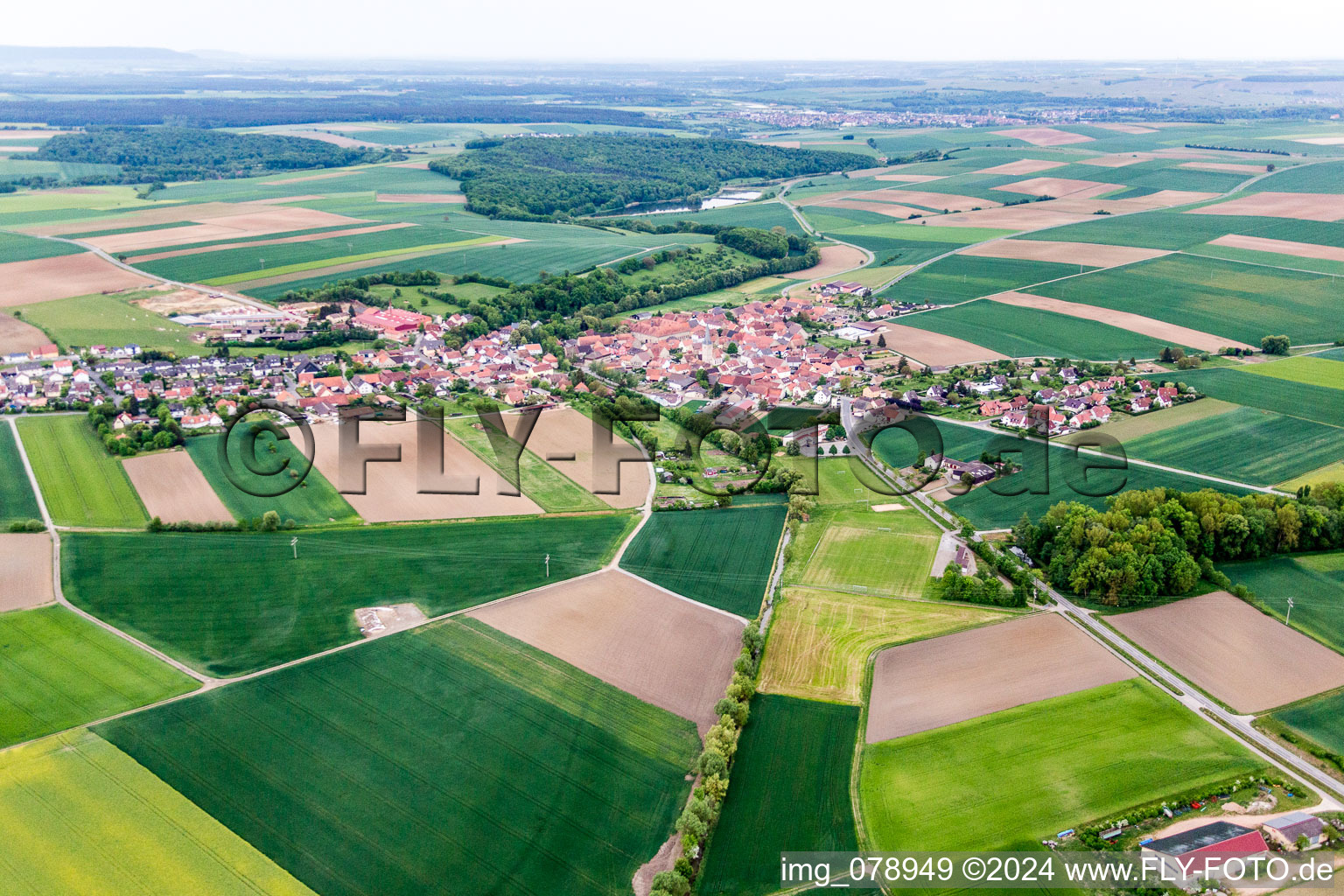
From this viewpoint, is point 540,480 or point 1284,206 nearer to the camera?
point 540,480

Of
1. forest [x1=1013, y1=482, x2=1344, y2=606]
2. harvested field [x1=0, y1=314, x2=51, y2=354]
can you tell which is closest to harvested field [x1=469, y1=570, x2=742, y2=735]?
forest [x1=1013, y1=482, x2=1344, y2=606]

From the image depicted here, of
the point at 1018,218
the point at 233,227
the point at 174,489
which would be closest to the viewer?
the point at 174,489

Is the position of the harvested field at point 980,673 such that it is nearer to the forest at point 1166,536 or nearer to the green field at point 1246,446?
the forest at point 1166,536

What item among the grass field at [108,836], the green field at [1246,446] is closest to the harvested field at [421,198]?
the green field at [1246,446]

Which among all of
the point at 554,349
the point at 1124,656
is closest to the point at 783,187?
the point at 554,349

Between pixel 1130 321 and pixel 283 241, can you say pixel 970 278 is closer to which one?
pixel 1130 321

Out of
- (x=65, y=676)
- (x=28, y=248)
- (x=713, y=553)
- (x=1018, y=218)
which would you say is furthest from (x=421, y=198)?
(x=65, y=676)

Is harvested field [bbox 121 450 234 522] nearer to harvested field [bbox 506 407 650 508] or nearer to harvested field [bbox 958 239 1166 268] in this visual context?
harvested field [bbox 506 407 650 508]
